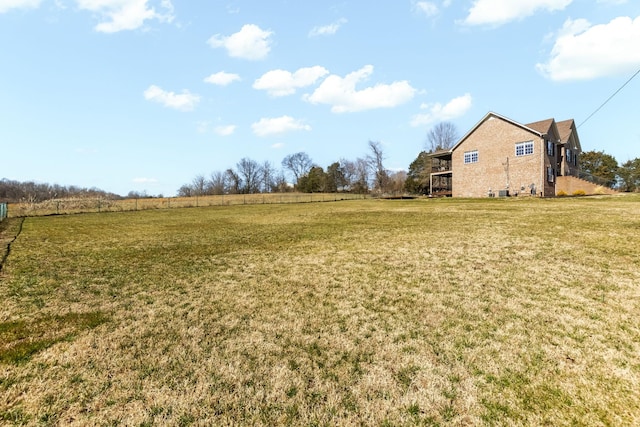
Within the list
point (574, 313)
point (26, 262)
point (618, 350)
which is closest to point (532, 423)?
point (618, 350)

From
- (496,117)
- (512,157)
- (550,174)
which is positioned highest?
(496,117)

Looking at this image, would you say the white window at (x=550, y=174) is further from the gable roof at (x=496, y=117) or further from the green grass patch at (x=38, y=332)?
the green grass patch at (x=38, y=332)

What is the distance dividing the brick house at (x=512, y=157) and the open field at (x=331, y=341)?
2878cm

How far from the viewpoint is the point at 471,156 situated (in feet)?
117

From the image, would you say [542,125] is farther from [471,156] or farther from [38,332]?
[38,332]

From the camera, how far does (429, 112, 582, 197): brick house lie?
101 ft

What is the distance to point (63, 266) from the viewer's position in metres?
7.41

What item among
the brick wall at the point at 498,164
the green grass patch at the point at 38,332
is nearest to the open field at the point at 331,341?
the green grass patch at the point at 38,332

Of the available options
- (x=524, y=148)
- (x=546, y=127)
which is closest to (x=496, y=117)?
(x=524, y=148)

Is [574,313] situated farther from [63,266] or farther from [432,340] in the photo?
[63,266]

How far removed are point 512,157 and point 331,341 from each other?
3622 centimetres

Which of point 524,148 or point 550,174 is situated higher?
point 524,148

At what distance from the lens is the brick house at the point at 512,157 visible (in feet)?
101

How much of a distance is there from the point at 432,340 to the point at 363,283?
7.13 ft
